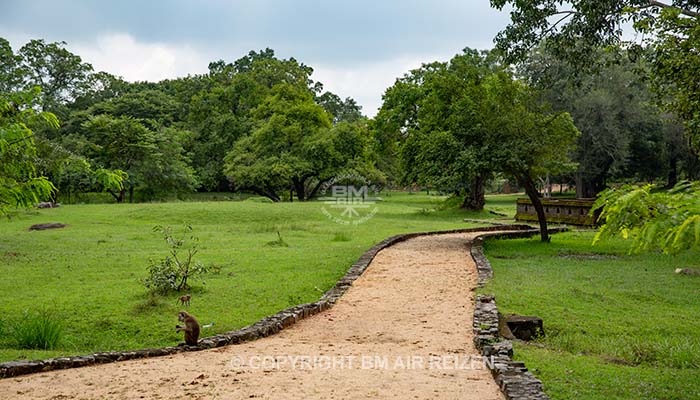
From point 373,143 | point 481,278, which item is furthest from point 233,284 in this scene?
point 373,143

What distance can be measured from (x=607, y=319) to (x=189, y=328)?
634 centimetres

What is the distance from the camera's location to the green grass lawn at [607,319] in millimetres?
6000

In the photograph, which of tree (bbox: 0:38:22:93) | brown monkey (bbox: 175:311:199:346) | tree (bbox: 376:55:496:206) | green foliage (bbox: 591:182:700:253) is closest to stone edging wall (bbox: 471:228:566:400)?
green foliage (bbox: 591:182:700:253)

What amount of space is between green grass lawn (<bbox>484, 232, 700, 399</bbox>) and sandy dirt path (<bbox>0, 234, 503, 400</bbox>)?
3.10ft

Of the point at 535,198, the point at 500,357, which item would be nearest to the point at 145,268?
the point at 500,357

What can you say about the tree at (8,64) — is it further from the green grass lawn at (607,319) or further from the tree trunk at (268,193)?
the green grass lawn at (607,319)

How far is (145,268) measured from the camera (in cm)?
1359

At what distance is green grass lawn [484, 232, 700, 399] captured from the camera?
6.00m

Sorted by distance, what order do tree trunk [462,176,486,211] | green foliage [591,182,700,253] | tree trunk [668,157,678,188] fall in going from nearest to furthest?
green foliage [591,182,700,253], tree trunk [462,176,486,211], tree trunk [668,157,678,188]

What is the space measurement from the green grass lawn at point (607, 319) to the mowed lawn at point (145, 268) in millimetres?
4072

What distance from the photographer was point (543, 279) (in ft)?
41.9

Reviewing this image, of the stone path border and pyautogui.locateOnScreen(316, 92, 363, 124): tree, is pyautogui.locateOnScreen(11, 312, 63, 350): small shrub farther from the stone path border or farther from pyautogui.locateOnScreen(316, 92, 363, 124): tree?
pyautogui.locateOnScreen(316, 92, 363, 124): tree

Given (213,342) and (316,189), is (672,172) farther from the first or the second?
(213,342)

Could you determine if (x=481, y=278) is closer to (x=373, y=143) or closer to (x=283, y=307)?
(x=283, y=307)
